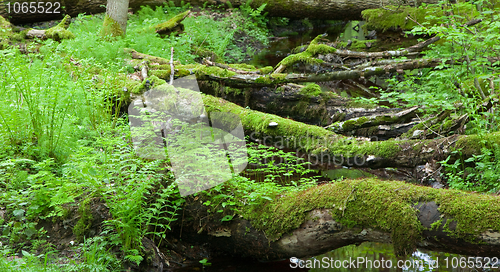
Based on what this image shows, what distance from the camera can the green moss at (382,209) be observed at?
8.89 feet

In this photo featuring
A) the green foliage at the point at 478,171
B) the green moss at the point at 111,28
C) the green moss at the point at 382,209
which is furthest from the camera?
the green moss at the point at 111,28

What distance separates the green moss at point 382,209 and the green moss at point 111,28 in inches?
261

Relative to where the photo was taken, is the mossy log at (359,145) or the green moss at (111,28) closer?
the mossy log at (359,145)

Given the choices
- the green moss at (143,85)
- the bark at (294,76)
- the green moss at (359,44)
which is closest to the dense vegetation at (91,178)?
the green moss at (143,85)

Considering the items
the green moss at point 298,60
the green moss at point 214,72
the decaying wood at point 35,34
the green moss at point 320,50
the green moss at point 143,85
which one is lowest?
the decaying wood at point 35,34

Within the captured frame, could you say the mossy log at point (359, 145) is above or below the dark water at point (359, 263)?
above

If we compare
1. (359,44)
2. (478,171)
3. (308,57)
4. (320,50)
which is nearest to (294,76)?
(308,57)

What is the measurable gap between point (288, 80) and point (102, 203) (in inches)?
174

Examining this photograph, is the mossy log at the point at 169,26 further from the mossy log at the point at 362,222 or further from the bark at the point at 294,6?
the mossy log at the point at 362,222

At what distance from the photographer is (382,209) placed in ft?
9.71

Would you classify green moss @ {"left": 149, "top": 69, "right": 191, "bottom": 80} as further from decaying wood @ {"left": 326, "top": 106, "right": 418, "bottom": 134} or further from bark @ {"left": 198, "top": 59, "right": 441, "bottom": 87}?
decaying wood @ {"left": 326, "top": 106, "right": 418, "bottom": 134}

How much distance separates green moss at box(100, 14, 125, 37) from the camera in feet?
27.0

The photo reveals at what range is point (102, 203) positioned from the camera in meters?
3.37

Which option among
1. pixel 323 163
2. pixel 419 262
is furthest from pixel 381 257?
pixel 323 163
